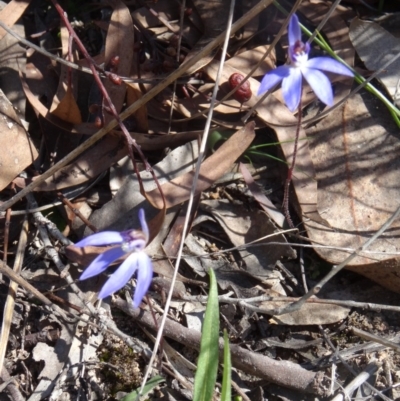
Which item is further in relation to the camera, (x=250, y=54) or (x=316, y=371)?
(x=250, y=54)

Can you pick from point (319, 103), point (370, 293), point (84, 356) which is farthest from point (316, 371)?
point (319, 103)

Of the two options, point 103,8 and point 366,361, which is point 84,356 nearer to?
point 366,361

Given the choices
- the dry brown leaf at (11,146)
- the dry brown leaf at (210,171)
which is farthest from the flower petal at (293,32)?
the dry brown leaf at (11,146)

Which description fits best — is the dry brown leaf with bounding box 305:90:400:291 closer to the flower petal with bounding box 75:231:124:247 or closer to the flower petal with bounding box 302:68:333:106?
the flower petal with bounding box 302:68:333:106

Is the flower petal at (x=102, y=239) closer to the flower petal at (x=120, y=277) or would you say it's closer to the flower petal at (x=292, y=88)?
the flower petal at (x=120, y=277)

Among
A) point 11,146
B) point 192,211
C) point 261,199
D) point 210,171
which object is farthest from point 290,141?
point 11,146

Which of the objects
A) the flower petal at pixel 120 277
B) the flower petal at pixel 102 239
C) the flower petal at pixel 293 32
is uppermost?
the flower petal at pixel 293 32
